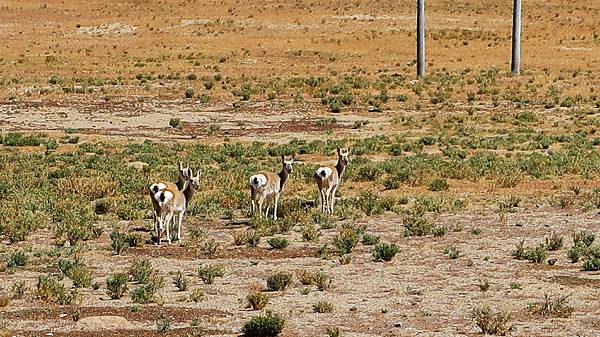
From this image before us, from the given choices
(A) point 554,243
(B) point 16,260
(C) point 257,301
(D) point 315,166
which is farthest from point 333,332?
(D) point 315,166

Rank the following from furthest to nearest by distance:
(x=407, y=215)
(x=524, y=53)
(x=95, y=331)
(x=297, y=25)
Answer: (x=297, y=25), (x=524, y=53), (x=407, y=215), (x=95, y=331)

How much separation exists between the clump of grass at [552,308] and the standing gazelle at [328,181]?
7416 millimetres

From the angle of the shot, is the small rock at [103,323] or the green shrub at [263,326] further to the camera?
the small rock at [103,323]

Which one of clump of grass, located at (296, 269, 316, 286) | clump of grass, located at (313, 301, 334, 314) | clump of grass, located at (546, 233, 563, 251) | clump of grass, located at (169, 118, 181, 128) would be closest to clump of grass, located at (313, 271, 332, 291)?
clump of grass, located at (296, 269, 316, 286)

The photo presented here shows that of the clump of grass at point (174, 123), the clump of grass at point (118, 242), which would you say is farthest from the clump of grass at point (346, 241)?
the clump of grass at point (174, 123)

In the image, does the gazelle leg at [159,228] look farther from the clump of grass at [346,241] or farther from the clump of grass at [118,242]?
the clump of grass at [346,241]

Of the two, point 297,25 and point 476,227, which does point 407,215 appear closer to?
point 476,227

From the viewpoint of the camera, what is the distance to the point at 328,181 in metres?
21.4

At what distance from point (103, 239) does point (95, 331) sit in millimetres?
6705

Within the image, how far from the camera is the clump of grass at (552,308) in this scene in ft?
45.6

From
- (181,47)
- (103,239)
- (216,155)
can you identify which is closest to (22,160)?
(216,155)

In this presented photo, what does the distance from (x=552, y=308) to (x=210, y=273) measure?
16.0 feet

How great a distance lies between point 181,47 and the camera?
262 feet

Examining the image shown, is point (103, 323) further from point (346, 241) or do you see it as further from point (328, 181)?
point (328, 181)
